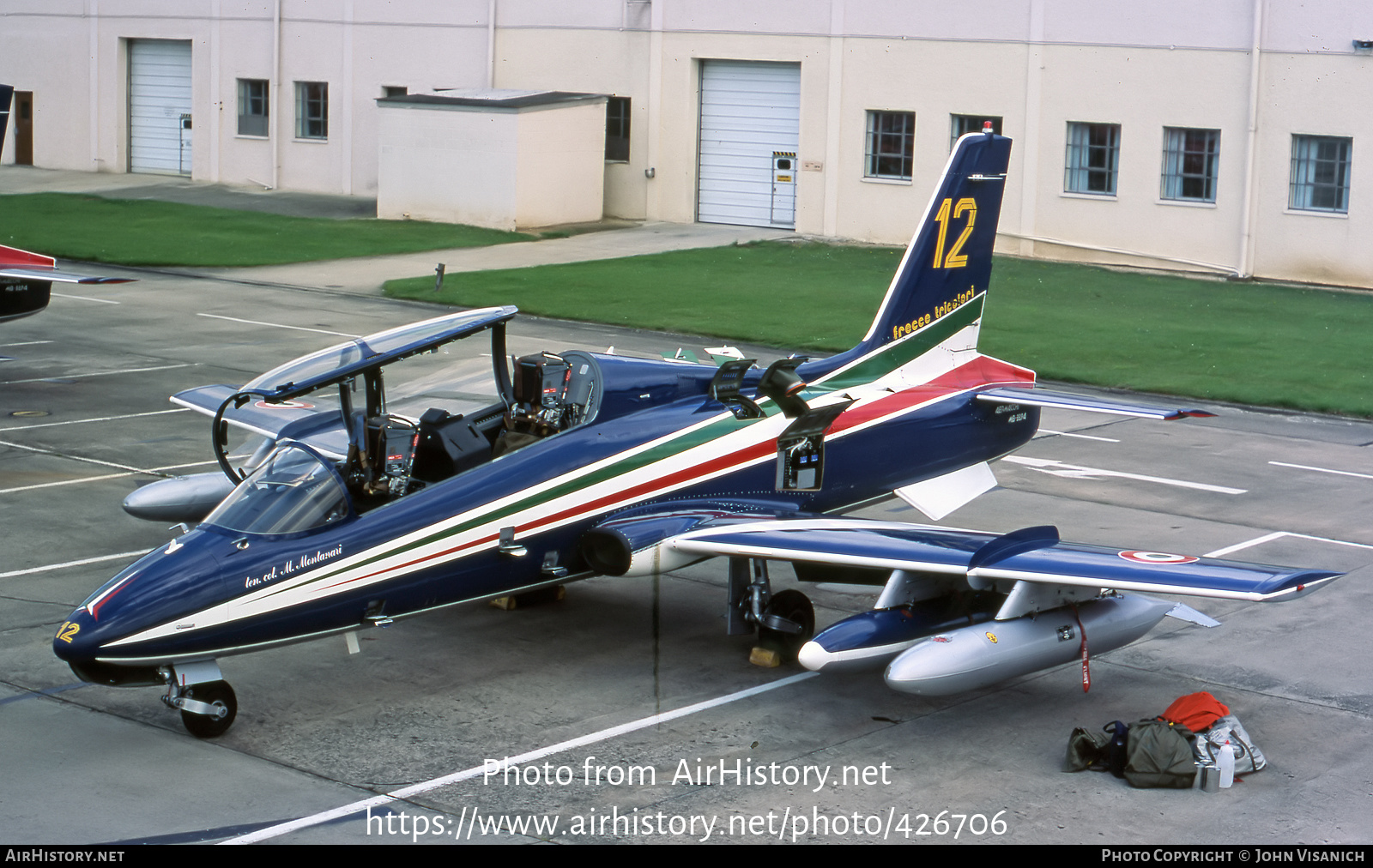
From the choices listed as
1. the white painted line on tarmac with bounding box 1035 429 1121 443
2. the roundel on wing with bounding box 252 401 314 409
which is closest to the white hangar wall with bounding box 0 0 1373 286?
the white painted line on tarmac with bounding box 1035 429 1121 443

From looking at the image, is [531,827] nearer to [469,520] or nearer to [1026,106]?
[469,520]

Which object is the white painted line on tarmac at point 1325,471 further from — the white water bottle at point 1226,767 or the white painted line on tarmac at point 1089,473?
the white water bottle at point 1226,767

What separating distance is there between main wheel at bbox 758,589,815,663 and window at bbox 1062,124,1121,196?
28.9 meters

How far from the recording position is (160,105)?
54.0 meters

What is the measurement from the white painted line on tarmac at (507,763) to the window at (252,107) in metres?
43.4

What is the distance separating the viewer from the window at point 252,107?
5144 centimetres

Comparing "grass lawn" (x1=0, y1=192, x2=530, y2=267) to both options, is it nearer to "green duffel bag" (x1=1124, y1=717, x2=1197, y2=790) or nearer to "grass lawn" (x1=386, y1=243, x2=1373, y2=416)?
"grass lawn" (x1=386, y1=243, x2=1373, y2=416)

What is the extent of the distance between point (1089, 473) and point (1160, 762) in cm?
958

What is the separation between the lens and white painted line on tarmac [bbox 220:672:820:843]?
30.9ft

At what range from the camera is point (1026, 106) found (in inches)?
1571

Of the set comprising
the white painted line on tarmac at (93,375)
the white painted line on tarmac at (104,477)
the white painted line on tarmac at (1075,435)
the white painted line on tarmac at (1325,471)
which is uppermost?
the white painted line on tarmac at (93,375)

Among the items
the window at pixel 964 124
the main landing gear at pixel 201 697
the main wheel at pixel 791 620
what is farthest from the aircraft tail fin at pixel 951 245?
the window at pixel 964 124

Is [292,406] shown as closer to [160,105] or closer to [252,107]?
[252,107]

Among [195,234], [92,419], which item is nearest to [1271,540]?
[92,419]
